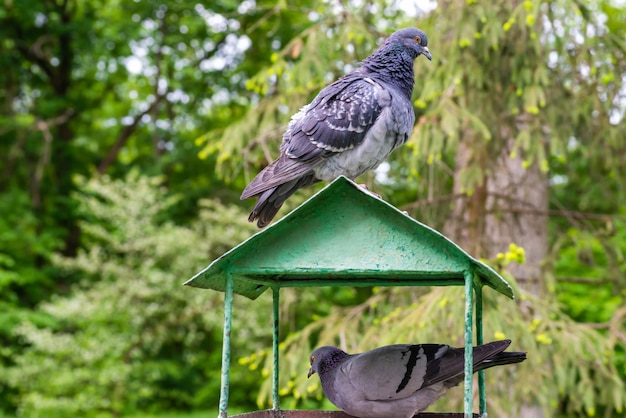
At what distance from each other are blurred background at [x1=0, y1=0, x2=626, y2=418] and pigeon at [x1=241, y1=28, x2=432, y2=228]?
5.52ft

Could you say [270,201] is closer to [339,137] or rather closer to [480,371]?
[339,137]

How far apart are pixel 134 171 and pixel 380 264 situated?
734cm

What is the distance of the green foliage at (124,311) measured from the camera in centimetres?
846

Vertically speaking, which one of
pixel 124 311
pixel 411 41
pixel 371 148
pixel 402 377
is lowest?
pixel 402 377

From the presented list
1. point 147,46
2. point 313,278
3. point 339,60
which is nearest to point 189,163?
point 147,46

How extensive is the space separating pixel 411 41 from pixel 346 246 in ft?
3.28

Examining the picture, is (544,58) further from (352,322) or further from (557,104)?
(352,322)

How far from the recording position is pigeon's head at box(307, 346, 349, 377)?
8.24 ft

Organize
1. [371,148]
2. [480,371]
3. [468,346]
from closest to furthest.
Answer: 1. [468,346]
2. [480,371]
3. [371,148]

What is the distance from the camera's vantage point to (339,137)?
251 cm

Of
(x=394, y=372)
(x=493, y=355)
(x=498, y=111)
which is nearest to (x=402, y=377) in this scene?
(x=394, y=372)

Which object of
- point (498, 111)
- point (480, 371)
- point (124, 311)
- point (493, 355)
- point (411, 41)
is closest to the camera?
point (493, 355)

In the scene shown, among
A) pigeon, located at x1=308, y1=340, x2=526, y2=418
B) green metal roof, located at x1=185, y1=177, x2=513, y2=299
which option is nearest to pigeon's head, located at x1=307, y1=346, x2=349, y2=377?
pigeon, located at x1=308, y1=340, x2=526, y2=418

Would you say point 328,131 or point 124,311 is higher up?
point 328,131
